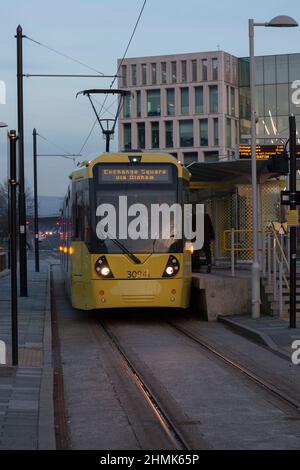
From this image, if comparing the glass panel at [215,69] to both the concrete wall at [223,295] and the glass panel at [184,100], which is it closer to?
the glass panel at [184,100]

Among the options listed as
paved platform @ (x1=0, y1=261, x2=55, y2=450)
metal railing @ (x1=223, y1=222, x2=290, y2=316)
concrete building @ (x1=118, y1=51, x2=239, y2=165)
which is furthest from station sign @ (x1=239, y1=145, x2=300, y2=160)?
concrete building @ (x1=118, y1=51, x2=239, y2=165)

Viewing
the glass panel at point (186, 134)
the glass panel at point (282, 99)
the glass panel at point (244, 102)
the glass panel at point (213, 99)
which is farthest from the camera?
the glass panel at point (186, 134)

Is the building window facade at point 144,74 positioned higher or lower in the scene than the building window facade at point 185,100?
higher

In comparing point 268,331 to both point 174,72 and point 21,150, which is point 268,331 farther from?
point 174,72

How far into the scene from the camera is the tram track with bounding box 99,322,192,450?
7.51 metres

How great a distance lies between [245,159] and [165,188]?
4.46 metres

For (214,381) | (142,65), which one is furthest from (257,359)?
(142,65)

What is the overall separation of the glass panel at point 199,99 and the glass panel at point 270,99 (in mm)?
20077

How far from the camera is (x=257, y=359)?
12.8 metres

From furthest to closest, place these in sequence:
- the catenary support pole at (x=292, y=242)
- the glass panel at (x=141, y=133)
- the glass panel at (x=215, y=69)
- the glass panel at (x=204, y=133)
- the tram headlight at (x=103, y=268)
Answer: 1. the glass panel at (x=141, y=133)
2. the glass panel at (x=204, y=133)
3. the glass panel at (x=215, y=69)
4. the tram headlight at (x=103, y=268)
5. the catenary support pole at (x=292, y=242)

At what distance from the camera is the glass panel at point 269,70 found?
67438mm

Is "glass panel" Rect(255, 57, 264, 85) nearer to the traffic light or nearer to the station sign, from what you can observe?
the station sign

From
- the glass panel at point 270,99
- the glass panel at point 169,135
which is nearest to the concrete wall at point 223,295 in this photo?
the glass panel at point 270,99

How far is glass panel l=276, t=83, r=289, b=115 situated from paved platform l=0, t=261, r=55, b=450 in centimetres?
5268
